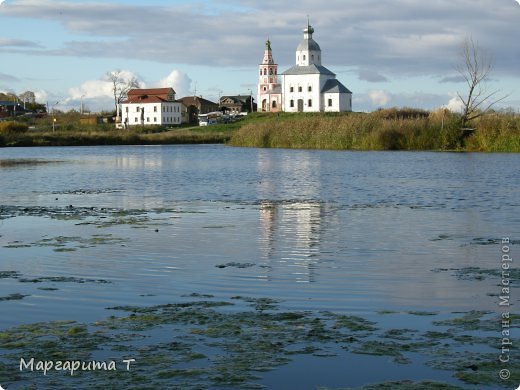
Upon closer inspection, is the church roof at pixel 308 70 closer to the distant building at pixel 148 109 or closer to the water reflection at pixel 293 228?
the distant building at pixel 148 109

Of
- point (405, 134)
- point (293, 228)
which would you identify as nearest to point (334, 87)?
point (405, 134)

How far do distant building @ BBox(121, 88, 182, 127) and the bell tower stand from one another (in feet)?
54.7

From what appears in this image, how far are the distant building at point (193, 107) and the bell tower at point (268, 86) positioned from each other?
15777 mm

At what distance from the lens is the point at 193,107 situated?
169750 millimetres

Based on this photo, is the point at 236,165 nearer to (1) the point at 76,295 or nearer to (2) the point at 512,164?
(2) the point at 512,164

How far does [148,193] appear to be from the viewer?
2838 cm

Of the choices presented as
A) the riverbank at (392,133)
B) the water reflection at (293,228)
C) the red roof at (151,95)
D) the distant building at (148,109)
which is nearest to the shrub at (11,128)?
the riverbank at (392,133)

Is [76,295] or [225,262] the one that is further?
[225,262]

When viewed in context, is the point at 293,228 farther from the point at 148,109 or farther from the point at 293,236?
the point at 148,109

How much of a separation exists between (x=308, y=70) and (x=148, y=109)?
101 feet

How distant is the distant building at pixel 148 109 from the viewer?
6097 inches

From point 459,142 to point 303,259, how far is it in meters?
47.0

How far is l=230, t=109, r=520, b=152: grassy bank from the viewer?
5581cm

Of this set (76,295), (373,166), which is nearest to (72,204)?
(76,295)
